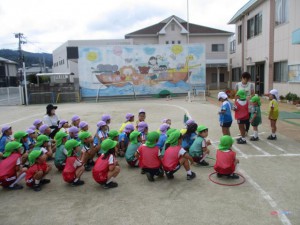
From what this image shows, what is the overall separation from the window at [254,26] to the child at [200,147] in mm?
16622

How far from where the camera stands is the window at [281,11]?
52.0ft

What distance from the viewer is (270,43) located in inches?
697

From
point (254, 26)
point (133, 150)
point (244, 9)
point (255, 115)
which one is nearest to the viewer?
point (133, 150)

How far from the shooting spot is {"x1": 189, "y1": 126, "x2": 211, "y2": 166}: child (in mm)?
5605

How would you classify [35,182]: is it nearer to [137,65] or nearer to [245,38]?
[137,65]

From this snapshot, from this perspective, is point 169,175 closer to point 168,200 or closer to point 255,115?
point 168,200

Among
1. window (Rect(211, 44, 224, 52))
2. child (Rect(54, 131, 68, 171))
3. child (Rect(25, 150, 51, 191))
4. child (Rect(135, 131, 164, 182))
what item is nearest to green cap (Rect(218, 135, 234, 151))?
child (Rect(135, 131, 164, 182))

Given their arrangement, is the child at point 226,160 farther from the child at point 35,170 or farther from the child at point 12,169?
the child at point 12,169

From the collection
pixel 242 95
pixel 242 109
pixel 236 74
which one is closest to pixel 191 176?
pixel 242 109

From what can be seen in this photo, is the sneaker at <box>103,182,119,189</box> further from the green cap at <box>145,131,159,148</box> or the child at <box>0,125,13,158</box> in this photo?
the child at <box>0,125,13,158</box>

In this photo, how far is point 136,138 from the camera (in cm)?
580

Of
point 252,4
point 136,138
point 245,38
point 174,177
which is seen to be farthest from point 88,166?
point 245,38

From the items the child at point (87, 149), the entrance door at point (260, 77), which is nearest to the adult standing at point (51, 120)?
the child at point (87, 149)

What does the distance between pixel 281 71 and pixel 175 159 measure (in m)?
14.6
